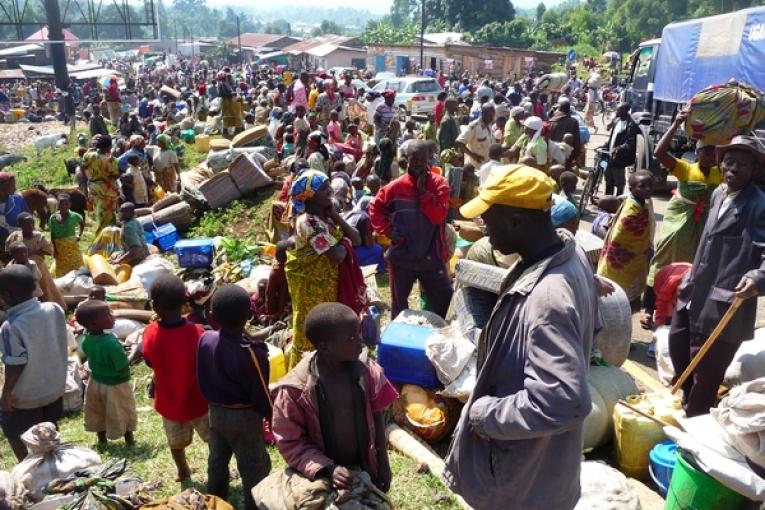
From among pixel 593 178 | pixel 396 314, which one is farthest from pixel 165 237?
pixel 593 178

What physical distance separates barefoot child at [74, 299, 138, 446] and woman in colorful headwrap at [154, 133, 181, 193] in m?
8.24

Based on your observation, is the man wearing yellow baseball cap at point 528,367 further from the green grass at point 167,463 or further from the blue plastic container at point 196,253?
the blue plastic container at point 196,253

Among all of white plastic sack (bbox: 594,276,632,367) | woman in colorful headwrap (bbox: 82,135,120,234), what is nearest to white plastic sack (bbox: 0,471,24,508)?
white plastic sack (bbox: 594,276,632,367)

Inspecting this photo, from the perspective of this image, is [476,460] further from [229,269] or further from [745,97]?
[229,269]

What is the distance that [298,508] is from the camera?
2.42 metres

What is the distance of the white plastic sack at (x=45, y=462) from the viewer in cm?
328

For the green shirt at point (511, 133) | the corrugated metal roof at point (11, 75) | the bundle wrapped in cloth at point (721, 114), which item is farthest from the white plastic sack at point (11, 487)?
the corrugated metal roof at point (11, 75)

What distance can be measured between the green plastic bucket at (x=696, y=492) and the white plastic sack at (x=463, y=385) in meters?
1.35

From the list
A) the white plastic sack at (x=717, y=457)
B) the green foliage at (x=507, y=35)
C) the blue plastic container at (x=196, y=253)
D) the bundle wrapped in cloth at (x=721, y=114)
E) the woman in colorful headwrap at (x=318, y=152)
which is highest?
the green foliage at (x=507, y=35)

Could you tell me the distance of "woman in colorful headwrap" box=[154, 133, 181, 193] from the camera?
39.3 feet


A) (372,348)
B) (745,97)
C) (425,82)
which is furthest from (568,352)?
(425,82)

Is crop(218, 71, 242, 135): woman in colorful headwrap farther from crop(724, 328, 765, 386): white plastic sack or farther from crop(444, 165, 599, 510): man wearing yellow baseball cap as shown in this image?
crop(444, 165, 599, 510): man wearing yellow baseball cap

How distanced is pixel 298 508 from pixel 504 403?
938 millimetres

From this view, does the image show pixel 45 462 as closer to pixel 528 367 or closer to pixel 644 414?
pixel 528 367
